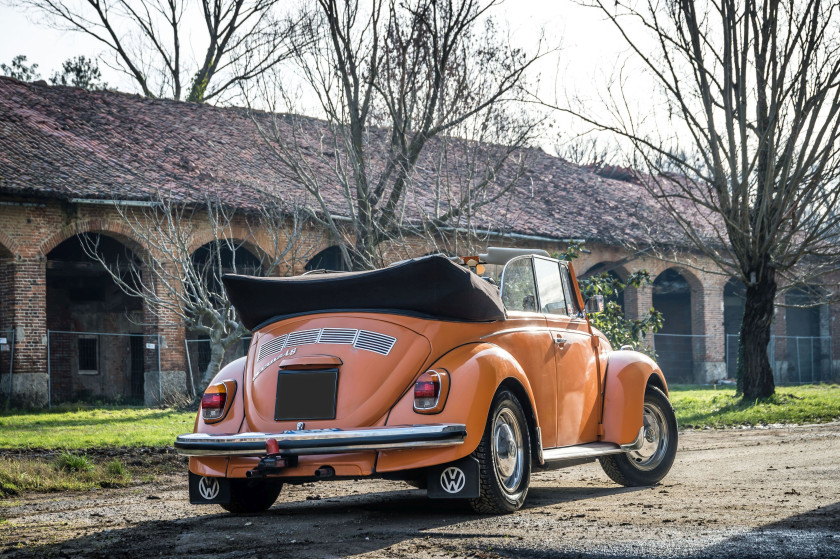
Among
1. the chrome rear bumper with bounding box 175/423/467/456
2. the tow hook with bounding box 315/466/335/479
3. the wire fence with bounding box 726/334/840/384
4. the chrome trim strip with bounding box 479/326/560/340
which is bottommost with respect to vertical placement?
the wire fence with bounding box 726/334/840/384

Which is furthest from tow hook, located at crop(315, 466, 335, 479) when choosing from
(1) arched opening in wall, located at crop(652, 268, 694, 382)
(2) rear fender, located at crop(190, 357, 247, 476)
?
(1) arched opening in wall, located at crop(652, 268, 694, 382)

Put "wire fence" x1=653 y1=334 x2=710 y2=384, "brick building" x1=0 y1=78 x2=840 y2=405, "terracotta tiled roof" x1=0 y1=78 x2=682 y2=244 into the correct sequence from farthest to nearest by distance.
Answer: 1. "wire fence" x1=653 y1=334 x2=710 y2=384
2. "terracotta tiled roof" x1=0 y1=78 x2=682 y2=244
3. "brick building" x1=0 y1=78 x2=840 y2=405

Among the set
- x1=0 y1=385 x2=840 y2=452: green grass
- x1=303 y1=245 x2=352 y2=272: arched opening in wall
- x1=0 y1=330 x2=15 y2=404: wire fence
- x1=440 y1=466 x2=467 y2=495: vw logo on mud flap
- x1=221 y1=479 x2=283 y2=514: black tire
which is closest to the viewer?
x1=440 y1=466 x2=467 y2=495: vw logo on mud flap

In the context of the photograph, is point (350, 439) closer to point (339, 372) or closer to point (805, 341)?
point (339, 372)

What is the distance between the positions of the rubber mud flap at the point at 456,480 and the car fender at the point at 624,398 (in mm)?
2226

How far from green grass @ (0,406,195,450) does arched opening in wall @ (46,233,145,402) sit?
4.90m

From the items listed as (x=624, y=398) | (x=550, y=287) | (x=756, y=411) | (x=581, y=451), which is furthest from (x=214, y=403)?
(x=756, y=411)

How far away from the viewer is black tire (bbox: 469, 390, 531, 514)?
632 centimetres

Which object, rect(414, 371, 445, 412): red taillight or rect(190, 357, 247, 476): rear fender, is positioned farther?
rect(190, 357, 247, 476): rear fender

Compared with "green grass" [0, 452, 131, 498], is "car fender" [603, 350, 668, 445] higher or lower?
higher

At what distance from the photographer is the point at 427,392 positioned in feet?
20.5

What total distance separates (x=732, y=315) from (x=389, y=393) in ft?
119

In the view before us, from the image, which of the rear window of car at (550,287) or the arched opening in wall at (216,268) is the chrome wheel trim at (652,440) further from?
the arched opening in wall at (216,268)

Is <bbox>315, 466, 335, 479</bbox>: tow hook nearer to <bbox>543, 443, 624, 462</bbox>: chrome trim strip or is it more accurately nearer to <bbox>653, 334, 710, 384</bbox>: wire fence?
<bbox>543, 443, 624, 462</bbox>: chrome trim strip
